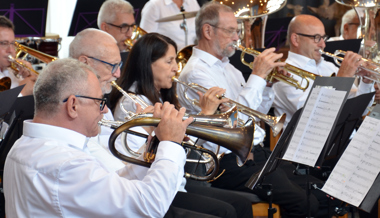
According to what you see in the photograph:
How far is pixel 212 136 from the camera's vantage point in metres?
2.23

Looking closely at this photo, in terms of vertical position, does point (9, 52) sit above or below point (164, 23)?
below

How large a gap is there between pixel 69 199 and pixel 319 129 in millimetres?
1420

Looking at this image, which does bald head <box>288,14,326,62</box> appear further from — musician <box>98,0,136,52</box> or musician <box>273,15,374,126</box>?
musician <box>98,0,136,52</box>

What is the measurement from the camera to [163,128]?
2.00 metres

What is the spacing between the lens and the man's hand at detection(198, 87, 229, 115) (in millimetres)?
3116

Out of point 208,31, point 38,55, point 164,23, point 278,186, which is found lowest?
point 278,186

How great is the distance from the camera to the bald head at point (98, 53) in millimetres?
2994

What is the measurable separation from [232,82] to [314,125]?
1.52 m

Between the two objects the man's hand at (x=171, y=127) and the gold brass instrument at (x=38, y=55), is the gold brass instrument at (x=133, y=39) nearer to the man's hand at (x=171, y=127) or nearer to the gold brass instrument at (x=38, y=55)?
the gold brass instrument at (x=38, y=55)

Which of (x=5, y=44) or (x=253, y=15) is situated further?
(x=253, y=15)

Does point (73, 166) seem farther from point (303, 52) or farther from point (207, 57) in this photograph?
point (303, 52)

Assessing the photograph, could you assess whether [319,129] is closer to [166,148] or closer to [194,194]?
[194,194]

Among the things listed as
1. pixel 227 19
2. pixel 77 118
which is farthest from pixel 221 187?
pixel 77 118

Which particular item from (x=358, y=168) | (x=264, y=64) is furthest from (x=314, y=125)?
(x=264, y=64)
